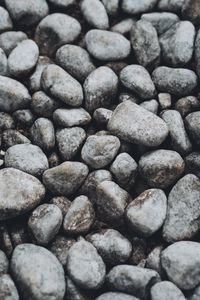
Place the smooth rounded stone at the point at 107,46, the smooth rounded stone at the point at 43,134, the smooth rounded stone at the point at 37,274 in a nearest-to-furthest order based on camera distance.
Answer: the smooth rounded stone at the point at 37,274
the smooth rounded stone at the point at 43,134
the smooth rounded stone at the point at 107,46

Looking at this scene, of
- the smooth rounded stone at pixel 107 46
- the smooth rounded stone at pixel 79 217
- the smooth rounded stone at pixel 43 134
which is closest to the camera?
the smooth rounded stone at pixel 79 217

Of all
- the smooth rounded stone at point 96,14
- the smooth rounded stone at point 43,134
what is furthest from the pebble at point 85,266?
the smooth rounded stone at point 96,14

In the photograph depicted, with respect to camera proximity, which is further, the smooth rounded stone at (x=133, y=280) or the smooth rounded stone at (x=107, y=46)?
the smooth rounded stone at (x=107, y=46)

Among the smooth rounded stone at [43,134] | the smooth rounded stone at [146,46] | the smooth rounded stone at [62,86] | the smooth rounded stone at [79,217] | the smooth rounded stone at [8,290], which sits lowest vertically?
the smooth rounded stone at [8,290]

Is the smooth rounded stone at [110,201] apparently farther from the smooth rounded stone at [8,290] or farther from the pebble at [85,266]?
the smooth rounded stone at [8,290]

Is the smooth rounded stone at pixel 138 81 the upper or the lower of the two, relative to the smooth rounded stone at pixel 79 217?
upper

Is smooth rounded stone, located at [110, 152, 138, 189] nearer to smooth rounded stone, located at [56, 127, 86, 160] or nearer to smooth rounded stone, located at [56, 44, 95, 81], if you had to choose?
smooth rounded stone, located at [56, 127, 86, 160]

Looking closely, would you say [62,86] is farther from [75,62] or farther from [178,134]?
[178,134]

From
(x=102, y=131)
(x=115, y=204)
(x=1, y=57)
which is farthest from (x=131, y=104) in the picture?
(x=1, y=57)
